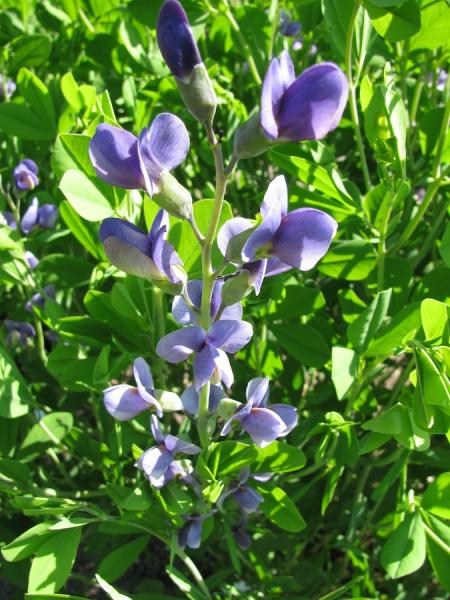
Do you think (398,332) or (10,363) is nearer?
(398,332)

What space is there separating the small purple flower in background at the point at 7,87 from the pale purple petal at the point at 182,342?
3.13 ft

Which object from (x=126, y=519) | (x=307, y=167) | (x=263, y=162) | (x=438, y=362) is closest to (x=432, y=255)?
(x=263, y=162)

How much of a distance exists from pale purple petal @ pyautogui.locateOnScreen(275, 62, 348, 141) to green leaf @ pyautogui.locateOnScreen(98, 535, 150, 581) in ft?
2.74

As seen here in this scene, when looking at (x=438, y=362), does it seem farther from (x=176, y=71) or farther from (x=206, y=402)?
(x=176, y=71)

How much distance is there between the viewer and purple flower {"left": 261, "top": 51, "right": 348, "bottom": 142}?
56cm

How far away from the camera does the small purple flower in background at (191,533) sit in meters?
0.93

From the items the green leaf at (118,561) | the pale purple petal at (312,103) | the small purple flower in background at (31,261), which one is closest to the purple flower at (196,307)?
the pale purple petal at (312,103)

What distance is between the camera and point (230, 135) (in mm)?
1297

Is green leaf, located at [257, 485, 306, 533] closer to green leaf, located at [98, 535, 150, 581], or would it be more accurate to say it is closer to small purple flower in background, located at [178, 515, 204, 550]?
small purple flower in background, located at [178, 515, 204, 550]

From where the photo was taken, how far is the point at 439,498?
3.20 feet

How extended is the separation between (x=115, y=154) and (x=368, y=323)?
0.42 m

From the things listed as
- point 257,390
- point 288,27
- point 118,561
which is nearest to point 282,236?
point 257,390

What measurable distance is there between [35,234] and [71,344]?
259 mm

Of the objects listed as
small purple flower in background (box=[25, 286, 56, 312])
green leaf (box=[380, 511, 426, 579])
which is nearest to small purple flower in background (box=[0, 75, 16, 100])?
small purple flower in background (box=[25, 286, 56, 312])
